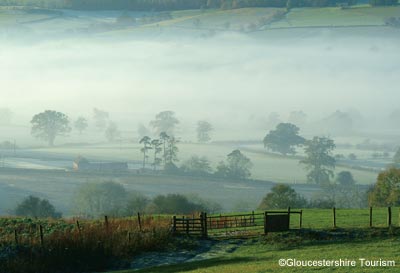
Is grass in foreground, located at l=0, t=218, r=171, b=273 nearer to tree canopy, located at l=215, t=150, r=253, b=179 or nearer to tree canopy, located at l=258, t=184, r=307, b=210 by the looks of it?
tree canopy, located at l=258, t=184, r=307, b=210

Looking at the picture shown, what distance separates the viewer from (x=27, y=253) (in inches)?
1570

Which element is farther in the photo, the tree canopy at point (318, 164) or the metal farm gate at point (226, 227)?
the tree canopy at point (318, 164)

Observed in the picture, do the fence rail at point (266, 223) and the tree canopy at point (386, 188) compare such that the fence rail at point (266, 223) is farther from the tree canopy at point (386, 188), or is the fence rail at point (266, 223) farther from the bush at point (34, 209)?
the bush at point (34, 209)

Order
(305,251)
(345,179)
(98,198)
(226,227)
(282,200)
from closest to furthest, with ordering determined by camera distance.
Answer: (305,251) < (226,227) < (282,200) < (98,198) < (345,179)

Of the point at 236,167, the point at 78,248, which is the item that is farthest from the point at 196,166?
the point at 78,248

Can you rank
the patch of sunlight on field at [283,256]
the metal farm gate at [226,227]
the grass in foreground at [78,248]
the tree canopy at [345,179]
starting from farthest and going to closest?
1. the tree canopy at [345,179]
2. the metal farm gate at [226,227]
3. the grass in foreground at [78,248]
4. the patch of sunlight on field at [283,256]

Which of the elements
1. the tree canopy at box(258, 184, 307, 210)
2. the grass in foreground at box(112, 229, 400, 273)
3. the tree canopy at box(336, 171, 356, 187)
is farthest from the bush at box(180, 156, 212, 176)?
the grass in foreground at box(112, 229, 400, 273)

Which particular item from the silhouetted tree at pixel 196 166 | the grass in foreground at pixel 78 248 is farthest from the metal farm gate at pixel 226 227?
the silhouetted tree at pixel 196 166

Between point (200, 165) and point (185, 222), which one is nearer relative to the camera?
point (185, 222)

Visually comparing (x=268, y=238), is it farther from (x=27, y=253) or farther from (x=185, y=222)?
(x=27, y=253)

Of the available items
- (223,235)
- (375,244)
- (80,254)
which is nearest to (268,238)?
(223,235)

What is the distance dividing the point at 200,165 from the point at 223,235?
135507mm

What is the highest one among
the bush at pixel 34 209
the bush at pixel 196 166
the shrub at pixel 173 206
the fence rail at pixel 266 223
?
the bush at pixel 196 166

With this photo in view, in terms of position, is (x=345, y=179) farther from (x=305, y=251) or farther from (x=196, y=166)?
(x=305, y=251)
